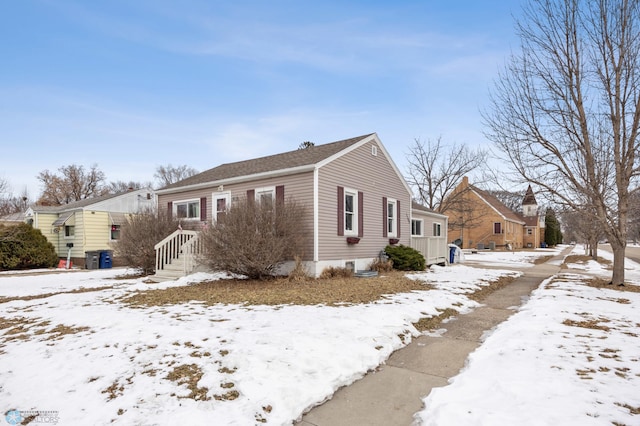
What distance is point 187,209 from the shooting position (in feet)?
49.5

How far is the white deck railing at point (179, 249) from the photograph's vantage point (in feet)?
36.8

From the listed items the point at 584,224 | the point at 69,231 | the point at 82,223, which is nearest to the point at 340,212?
the point at 584,224

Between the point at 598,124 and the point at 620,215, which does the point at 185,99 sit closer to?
the point at 598,124

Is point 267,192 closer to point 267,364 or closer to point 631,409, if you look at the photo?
point 267,364

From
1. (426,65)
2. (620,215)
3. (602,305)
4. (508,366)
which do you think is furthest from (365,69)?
(508,366)

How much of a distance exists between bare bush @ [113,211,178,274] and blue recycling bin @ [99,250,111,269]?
6779 mm

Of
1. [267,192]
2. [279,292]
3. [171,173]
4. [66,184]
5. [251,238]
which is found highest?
[171,173]

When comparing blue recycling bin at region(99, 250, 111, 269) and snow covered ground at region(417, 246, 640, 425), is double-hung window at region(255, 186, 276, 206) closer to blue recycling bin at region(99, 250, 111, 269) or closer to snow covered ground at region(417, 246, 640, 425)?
snow covered ground at region(417, 246, 640, 425)

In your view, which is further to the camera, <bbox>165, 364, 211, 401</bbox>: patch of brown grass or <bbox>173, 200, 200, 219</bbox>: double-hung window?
<bbox>173, 200, 200, 219</bbox>: double-hung window

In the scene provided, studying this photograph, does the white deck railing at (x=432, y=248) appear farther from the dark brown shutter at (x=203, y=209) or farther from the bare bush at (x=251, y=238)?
the dark brown shutter at (x=203, y=209)

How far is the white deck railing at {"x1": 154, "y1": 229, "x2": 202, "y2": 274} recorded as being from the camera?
11.2m

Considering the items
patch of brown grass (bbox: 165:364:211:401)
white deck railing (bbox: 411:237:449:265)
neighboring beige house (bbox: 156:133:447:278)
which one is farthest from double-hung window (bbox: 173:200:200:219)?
patch of brown grass (bbox: 165:364:211:401)

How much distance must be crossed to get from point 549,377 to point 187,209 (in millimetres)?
14309

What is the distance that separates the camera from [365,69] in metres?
14.1
